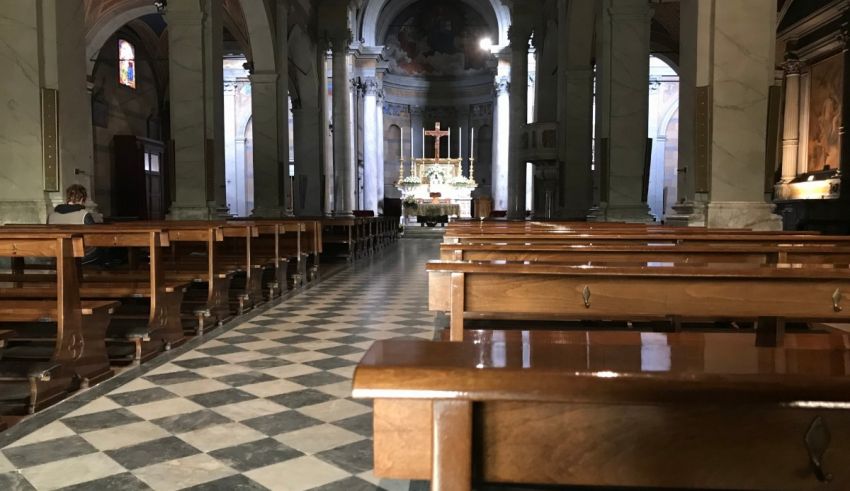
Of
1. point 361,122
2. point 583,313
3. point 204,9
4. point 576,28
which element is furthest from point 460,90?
point 583,313

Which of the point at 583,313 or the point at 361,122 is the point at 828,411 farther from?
the point at 361,122

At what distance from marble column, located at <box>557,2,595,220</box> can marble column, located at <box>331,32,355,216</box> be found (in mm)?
8081

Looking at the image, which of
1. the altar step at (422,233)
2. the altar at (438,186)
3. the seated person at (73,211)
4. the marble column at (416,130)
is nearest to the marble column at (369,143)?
the altar at (438,186)

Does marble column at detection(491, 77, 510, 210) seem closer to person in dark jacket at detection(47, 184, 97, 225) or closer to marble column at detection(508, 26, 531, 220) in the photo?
marble column at detection(508, 26, 531, 220)

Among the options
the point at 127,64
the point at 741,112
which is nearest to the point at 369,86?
the point at 127,64

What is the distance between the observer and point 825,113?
1500cm

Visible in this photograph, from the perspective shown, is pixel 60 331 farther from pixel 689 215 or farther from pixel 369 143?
pixel 369 143

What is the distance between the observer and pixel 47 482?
8.52 ft

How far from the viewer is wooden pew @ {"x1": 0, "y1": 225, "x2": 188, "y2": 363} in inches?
186

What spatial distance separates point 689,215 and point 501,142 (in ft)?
59.0

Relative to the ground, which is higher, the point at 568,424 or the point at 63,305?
the point at 568,424

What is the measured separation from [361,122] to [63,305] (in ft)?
80.0

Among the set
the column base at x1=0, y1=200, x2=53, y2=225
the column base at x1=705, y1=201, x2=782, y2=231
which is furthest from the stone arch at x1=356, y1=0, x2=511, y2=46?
the column base at x1=0, y1=200, x2=53, y2=225

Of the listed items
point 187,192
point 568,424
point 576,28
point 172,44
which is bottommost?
point 568,424
